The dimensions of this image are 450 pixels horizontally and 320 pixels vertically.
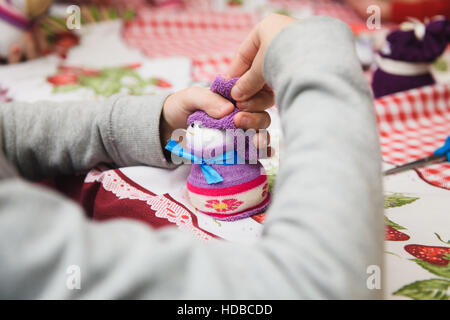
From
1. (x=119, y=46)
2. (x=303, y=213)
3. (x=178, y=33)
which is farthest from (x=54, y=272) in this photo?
(x=178, y=33)

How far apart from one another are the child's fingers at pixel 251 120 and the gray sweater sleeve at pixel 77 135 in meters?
0.13

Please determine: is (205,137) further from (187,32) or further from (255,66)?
(187,32)

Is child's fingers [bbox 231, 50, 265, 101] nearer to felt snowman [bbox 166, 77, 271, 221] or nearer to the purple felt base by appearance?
felt snowman [bbox 166, 77, 271, 221]

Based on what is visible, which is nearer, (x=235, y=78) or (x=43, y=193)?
(x=43, y=193)

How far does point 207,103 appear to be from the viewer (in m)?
0.46

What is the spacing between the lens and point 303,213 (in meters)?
0.25

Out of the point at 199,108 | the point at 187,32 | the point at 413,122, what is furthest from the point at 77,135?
the point at 187,32

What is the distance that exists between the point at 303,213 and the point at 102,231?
13 centimetres

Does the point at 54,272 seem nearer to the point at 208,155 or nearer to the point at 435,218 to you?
the point at 208,155

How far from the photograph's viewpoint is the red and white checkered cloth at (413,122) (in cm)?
70

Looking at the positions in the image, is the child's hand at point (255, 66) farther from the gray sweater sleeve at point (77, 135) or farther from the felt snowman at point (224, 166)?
the gray sweater sleeve at point (77, 135)

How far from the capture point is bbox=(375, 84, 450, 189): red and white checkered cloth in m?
A: 0.70

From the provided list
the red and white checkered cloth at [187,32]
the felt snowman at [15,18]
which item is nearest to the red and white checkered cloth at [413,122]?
the red and white checkered cloth at [187,32]

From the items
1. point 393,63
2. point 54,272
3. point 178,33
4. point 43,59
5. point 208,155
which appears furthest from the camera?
point 178,33
